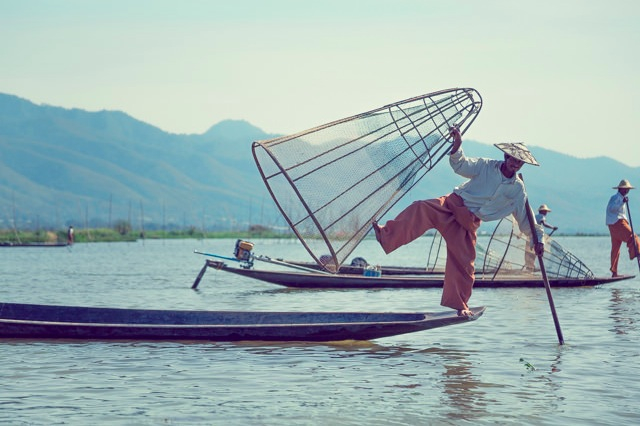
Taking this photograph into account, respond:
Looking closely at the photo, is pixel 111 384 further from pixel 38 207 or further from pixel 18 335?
pixel 38 207

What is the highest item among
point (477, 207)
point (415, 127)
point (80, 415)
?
point (415, 127)

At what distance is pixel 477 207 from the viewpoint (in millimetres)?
8117

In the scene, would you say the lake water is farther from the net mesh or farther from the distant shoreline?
the distant shoreline

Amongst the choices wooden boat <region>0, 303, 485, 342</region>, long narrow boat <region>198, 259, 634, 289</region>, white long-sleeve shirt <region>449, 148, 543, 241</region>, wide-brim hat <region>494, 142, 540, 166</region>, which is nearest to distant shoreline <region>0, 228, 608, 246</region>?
long narrow boat <region>198, 259, 634, 289</region>

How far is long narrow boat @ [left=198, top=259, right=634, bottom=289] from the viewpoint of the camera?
15375 millimetres

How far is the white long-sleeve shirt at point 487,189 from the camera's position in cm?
802

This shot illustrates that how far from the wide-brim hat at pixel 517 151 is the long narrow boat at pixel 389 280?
7295 mm

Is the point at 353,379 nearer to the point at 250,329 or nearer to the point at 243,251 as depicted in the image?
the point at 250,329

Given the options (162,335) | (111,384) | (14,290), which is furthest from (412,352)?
(14,290)

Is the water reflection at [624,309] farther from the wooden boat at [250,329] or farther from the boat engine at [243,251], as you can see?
the boat engine at [243,251]

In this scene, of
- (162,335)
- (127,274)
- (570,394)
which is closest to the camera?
(570,394)

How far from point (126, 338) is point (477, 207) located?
11.3 feet

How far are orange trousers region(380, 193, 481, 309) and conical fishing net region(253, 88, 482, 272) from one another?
0.74 meters

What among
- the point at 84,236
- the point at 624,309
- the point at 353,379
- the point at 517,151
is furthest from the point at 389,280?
the point at 84,236
